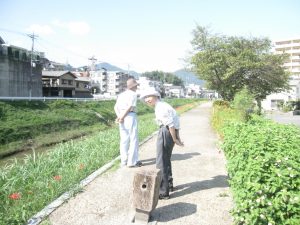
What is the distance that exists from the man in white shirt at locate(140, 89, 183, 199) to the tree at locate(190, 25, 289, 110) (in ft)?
62.6

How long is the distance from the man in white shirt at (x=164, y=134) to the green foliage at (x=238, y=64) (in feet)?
62.6

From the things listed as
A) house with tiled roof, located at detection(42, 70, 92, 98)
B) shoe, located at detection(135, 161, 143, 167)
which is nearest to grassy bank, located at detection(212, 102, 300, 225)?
shoe, located at detection(135, 161, 143, 167)

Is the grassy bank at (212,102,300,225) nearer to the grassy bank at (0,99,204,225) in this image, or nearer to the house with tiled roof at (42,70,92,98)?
the grassy bank at (0,99,204,225)

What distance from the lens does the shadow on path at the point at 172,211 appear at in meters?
4.25

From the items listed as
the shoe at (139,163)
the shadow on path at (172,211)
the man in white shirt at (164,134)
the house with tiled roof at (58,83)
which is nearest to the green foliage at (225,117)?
the shoe at (139,163)

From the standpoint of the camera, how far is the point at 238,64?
2280 centimetres

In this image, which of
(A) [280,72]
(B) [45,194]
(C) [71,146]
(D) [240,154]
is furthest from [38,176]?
(A) [280,72]

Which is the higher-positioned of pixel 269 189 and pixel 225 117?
pixel 225 117

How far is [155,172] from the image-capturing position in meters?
4.21

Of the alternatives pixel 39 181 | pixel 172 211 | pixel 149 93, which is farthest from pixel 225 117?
pixel 39 181

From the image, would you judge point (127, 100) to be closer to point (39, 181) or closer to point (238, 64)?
point (39, 181)

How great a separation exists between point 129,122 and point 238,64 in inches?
706

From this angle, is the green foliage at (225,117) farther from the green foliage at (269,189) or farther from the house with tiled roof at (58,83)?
the house with tiled roof at (58,83)

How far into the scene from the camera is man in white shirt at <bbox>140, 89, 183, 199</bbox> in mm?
4922
